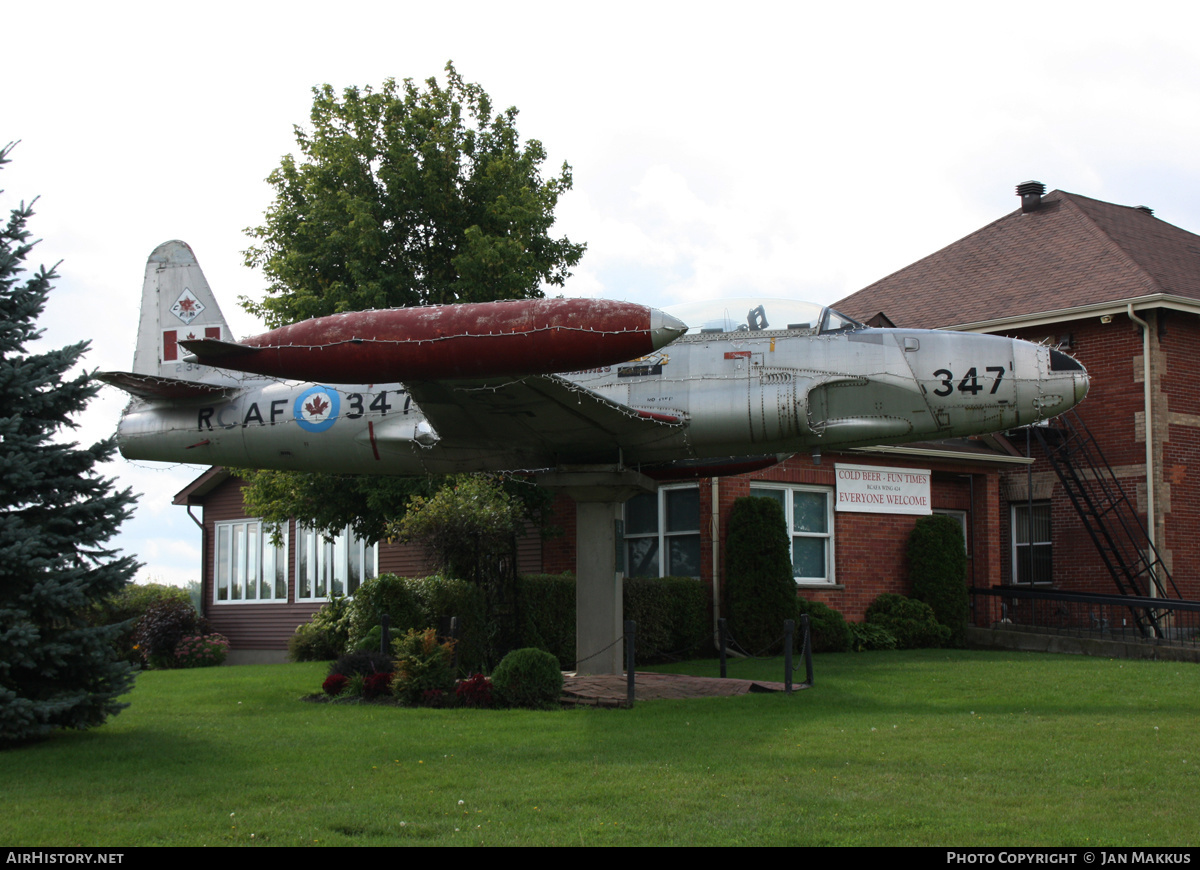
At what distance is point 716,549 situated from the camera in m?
21.3

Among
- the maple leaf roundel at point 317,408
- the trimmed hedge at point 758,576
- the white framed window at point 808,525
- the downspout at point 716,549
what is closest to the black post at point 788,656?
the trimmed hedge at point 758,576

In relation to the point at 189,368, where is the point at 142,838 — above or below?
below

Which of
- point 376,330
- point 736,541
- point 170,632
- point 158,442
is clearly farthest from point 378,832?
point 170,632

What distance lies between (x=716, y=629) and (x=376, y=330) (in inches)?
479

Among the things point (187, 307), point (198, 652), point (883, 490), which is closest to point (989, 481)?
point (883, 490)

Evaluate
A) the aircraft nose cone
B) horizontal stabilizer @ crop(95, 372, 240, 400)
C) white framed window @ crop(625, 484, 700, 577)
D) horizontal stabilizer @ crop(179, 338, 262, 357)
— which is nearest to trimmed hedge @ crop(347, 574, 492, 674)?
horizontal stabilizer @ crop(95, 372, 240, 400)

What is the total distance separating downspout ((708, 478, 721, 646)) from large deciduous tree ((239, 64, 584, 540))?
17.0 feet

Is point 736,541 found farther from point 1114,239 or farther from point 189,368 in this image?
point 1114,239

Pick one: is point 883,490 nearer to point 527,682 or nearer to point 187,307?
point 527,682

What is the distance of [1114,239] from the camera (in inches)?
1131

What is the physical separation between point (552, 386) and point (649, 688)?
14.5ft

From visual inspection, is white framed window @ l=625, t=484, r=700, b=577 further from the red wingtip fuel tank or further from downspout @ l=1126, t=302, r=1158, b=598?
the red wingtip fuel tank

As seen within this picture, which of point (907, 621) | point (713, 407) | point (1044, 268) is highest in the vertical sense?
point (1044, 268)

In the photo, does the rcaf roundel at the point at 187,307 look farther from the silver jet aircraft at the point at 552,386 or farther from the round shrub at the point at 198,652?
the round shrub at the point at 198,652
